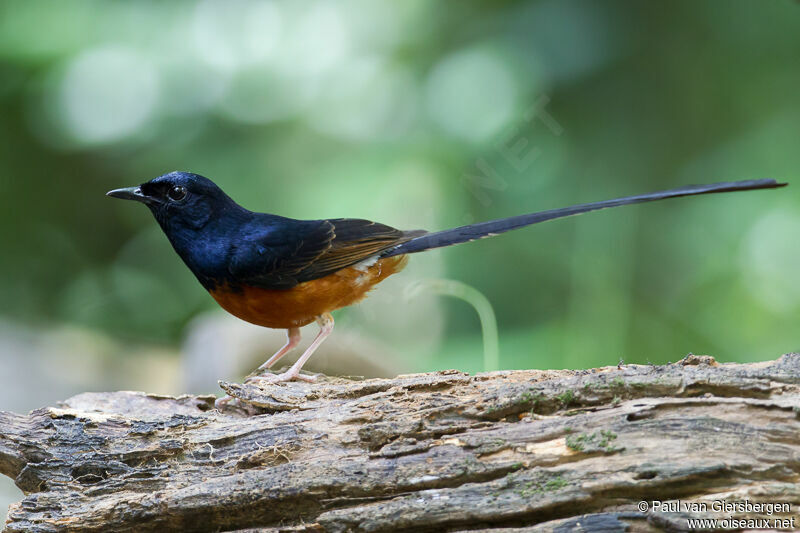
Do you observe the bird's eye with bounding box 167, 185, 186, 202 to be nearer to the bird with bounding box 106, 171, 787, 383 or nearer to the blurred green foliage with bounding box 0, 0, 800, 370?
the bird with bounding box 106, 171, 787, 383

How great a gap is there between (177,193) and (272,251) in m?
0.66

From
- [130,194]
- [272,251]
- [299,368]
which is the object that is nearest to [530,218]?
[272,251]

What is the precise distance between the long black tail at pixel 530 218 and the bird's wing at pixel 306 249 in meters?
0.14

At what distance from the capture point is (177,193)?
411 cm

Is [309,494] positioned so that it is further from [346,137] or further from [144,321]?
[144,321]

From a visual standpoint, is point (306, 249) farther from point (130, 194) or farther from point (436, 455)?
point (436, 455)

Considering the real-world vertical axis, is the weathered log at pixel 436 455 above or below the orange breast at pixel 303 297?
below

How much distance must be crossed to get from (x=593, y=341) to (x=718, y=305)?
118 centimetres

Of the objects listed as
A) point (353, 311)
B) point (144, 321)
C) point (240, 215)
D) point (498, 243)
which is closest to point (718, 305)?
point (498, 243)

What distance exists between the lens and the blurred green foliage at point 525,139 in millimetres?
5875

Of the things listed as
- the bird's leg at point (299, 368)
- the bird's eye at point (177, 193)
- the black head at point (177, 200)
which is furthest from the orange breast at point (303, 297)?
the bird's eye at point (177, 193)

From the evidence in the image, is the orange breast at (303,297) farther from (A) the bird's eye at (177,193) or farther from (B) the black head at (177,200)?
(A) the bird's eye at (177,193)

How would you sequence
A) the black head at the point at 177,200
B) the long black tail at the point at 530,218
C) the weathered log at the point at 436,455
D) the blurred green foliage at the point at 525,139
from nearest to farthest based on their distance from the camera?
1. the weathered log at the point at 436,455
2. the long black tail at the point at 530,218
3. the black head at the point at 177,200
4. the blurred green foliage at the point at 525,139

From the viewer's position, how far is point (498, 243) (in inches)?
250
